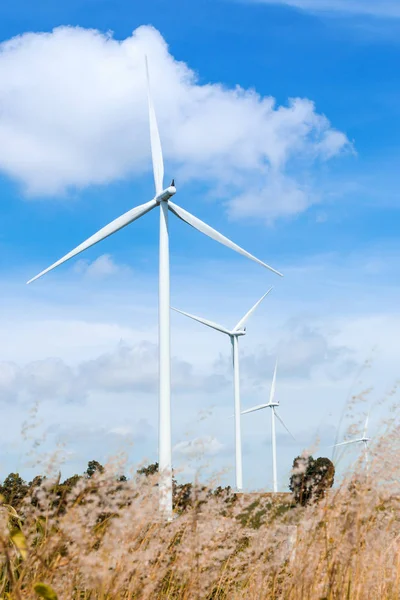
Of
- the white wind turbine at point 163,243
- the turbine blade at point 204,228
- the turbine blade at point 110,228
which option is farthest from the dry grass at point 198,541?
the turbine blade at point 204,228

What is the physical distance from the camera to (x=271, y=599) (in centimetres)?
621

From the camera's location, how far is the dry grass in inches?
178

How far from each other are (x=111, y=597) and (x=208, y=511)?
0.96 meters

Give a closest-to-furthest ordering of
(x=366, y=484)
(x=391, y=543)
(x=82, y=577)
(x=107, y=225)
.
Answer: (x=82, y=577) < (x=366, y=484) < (x=391, y=543) < (x=107, y=225)

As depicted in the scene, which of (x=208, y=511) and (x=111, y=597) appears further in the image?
(x=208, y=511)

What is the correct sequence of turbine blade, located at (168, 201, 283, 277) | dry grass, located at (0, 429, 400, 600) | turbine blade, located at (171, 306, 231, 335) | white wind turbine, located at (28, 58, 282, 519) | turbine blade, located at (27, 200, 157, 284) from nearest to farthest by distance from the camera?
Answer: dry grass, located at (0, 429, 400, 600), white wind turbine, located at (28, 58, 282, 519), turbine blade, located at (27, 200, 157, 284), turbine blade, located at (168, 201, 283, 277), turbine blade, located at (171, 306, 231, 335)

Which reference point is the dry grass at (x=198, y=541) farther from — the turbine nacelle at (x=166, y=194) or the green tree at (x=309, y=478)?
the turbine nacelle at (x=166, y=194)

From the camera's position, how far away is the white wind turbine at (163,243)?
869 inches

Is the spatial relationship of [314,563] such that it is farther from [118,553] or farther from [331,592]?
[118,553]

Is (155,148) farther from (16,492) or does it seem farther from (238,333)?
(16,492)

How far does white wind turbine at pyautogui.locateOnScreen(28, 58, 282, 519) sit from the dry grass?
13477 mm

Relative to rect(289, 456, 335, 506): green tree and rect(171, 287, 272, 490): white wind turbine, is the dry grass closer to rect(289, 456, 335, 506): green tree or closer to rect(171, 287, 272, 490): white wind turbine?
rect(289, 456, 335, 506): green tree

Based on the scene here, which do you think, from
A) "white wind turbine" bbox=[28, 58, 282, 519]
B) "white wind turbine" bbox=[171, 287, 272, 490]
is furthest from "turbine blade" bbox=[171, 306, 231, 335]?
"white wind turbine" bbox=[28, 58, 282, 519]

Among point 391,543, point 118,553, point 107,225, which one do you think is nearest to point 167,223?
point 107,225
